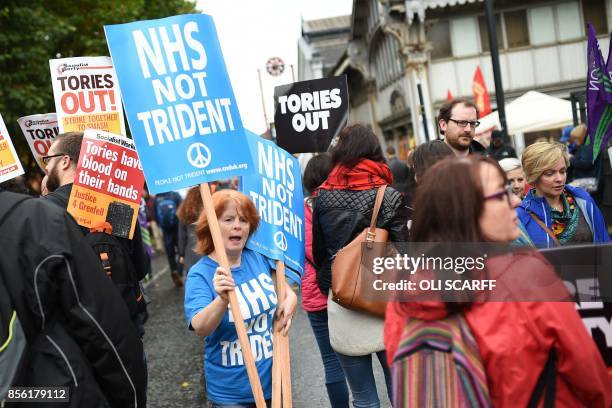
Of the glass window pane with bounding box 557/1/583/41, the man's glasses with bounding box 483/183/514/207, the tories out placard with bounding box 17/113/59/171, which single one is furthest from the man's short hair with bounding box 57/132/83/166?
the glass window pane with bounding box 557/1/583/41

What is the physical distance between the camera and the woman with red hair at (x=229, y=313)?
3.11 m

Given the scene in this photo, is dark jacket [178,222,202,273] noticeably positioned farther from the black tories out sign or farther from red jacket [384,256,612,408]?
red jacket [384,256,612,408]

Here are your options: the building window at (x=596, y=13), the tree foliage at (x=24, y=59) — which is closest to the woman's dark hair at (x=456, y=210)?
the tree foliage at (x=24, y=59)

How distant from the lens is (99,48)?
60.0 ft

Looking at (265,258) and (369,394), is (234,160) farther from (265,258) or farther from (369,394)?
(369,394)

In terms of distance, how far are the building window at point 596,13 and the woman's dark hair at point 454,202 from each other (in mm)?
23265

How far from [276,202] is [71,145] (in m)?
1.23

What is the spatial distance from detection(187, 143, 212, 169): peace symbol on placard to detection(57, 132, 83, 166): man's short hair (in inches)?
42.9

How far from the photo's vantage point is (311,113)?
171 inches

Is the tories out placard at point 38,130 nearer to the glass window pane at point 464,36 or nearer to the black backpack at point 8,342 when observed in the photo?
the black backpack at point 8,342

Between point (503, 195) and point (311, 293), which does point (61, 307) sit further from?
point (311, 293)

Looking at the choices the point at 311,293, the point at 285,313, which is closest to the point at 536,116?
the point at 311,293

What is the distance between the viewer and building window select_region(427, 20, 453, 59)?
2302cm

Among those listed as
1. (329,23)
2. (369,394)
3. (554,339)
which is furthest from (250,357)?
(329,23)
